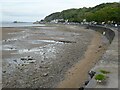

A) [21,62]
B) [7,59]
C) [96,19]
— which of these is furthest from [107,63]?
[96,19]

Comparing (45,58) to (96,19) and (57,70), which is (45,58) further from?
(96,19)

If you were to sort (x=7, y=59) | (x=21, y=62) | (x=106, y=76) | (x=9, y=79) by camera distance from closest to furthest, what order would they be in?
(x=106, y=76), (x=9, y=79), (x=21, y=62), (x=7, y=59)

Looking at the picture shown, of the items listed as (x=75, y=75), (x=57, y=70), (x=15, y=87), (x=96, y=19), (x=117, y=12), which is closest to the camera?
(x=15, y=87)

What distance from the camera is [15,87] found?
32.2 ft

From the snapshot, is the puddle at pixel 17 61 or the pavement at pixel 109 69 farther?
the puddle at pixel 17 61

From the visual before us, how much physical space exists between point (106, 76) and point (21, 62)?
7.57m

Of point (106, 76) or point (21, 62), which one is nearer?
point (106, 76)

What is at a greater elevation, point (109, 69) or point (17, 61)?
point (109, 69)

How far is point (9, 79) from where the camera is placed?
10945 millimetres

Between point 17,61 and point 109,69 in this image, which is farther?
point 17,61

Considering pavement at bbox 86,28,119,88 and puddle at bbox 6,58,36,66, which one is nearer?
pavement at bbox 86,28,119,88

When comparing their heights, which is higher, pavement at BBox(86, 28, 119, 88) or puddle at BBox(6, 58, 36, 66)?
pavement at BBox(86, 28, 119, 88)

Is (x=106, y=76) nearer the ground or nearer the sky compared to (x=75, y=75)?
nearer the sky

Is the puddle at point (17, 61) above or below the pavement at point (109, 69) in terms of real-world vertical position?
below
